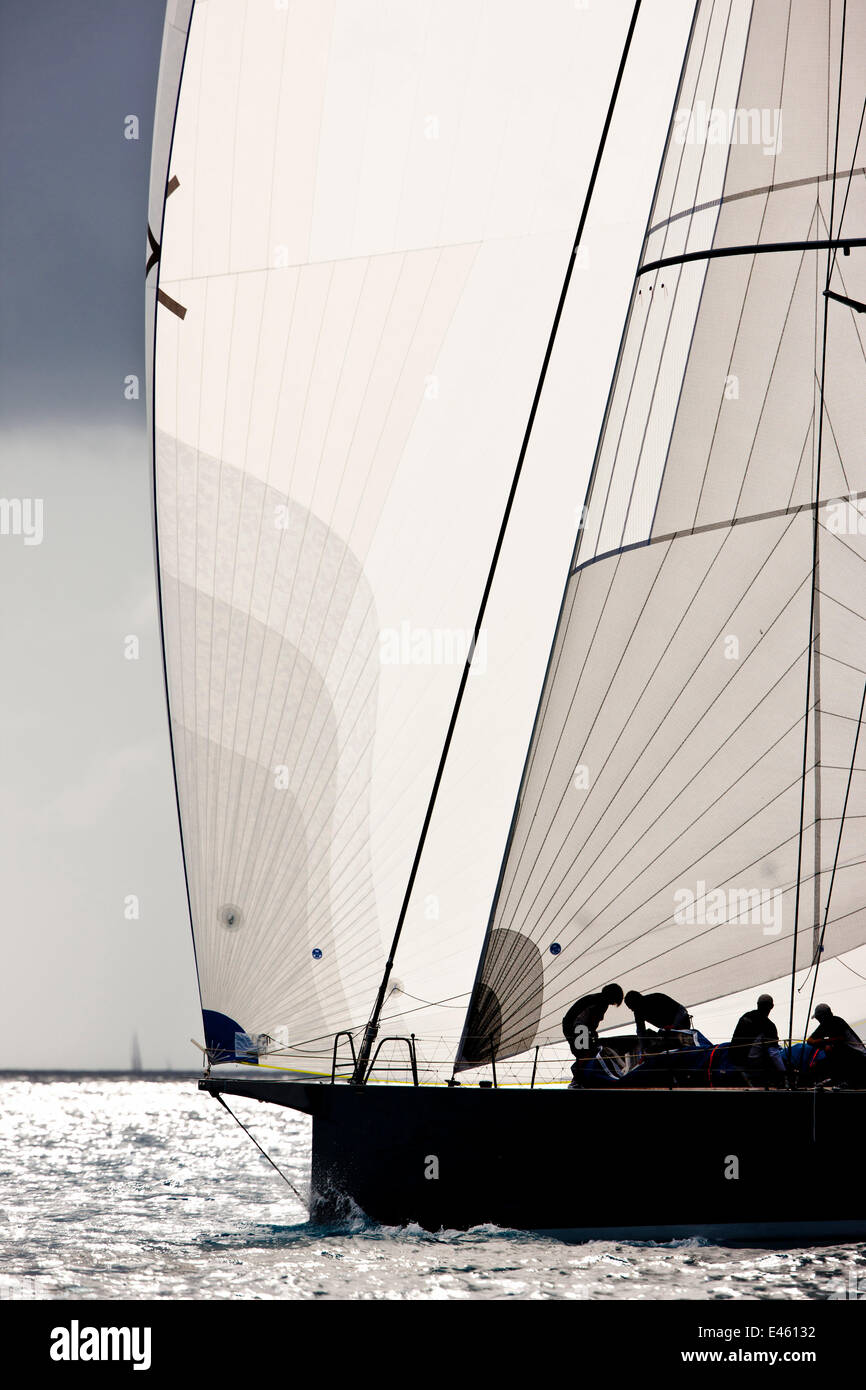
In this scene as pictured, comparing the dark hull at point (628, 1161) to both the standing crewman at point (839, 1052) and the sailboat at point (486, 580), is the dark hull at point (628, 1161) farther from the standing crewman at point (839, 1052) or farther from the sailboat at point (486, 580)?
the standing crewman at point (839, 1052)

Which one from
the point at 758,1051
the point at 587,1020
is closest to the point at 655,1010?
the point at 587,1020

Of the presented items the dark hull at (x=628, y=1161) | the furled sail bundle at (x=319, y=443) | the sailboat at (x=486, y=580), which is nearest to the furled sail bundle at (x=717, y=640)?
the sailboat at (x=486, y=580)

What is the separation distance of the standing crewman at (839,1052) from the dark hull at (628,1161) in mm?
406

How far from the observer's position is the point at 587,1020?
9.52m

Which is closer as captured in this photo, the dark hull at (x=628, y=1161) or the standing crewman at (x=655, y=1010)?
the dark hull at (x=628, y=1161)

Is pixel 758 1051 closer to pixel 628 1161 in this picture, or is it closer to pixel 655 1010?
pixel 655 1010

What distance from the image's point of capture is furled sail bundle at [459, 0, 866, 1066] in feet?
32.0

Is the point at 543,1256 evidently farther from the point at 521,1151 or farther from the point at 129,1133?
the point at 129,1133

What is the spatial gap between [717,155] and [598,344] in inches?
65.3

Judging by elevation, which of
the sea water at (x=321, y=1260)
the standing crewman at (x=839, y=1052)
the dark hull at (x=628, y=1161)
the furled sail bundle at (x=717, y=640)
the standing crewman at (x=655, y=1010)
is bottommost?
the sea water at (x=321, y=1260)

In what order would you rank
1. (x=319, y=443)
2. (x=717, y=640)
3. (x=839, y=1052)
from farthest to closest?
(x=319, y=443) → (x=717, y=640) → (x=839, y=1052)

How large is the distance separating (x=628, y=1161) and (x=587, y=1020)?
1.06 metres

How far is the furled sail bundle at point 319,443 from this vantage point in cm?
1049

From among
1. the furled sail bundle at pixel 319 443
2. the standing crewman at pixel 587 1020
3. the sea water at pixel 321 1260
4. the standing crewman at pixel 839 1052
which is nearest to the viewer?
the sea water at pixel 321 1260
